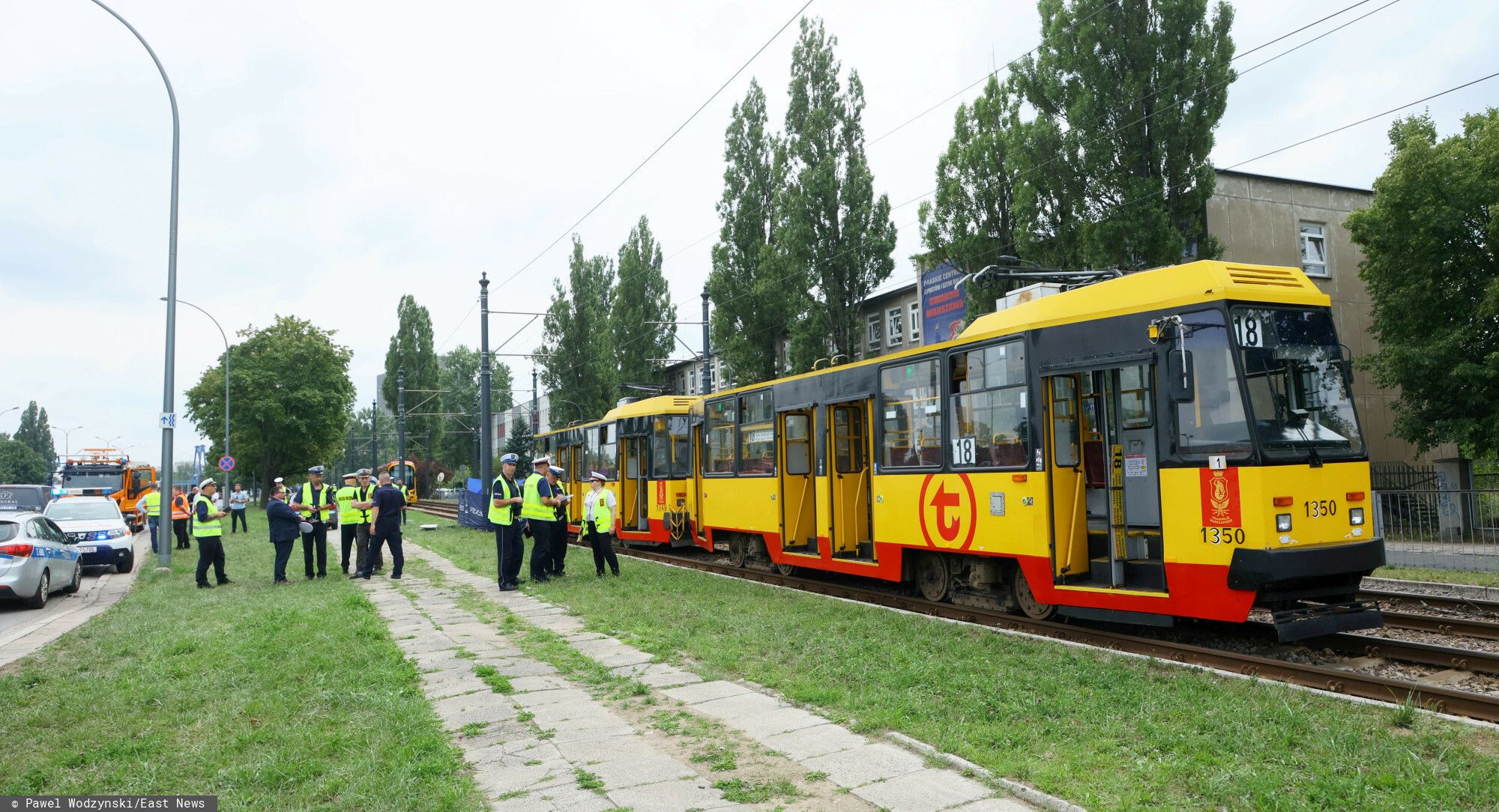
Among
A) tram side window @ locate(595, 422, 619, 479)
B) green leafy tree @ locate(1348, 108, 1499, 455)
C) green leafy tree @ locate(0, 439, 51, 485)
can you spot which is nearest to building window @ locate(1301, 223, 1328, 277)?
green leafy tree @ locate(1348, 108, 1499, 455)

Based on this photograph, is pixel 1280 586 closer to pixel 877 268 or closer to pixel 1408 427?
pixel 1408 427

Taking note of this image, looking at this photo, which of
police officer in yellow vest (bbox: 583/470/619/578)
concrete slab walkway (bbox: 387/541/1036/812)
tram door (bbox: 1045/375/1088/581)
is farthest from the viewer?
police officer in yellow vest (bbox: 583/470/619/578)

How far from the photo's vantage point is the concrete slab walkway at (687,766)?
452 cm

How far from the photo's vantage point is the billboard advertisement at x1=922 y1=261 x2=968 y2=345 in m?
28.9

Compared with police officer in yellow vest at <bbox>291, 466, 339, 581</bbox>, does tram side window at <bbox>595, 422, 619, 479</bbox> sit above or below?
above

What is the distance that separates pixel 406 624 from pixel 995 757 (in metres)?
7.09

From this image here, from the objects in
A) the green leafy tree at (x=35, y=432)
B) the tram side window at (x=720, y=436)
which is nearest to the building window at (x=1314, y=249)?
the tram side window at (x=720, y=436)

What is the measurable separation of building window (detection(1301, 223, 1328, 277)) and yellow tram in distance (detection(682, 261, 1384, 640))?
20390mm

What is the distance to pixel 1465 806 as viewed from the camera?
4344mm

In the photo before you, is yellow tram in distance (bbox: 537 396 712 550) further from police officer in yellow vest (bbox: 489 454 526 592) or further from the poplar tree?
the poplar tree

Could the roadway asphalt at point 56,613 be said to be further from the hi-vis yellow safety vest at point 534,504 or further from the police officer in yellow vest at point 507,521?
the hi-vis yellow safety vest at point 534,504

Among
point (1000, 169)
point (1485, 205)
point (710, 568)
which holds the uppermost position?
point (1000, 169)

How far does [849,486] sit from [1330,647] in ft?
20.2

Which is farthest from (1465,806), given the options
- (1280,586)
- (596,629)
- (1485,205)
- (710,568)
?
(1485,205)
